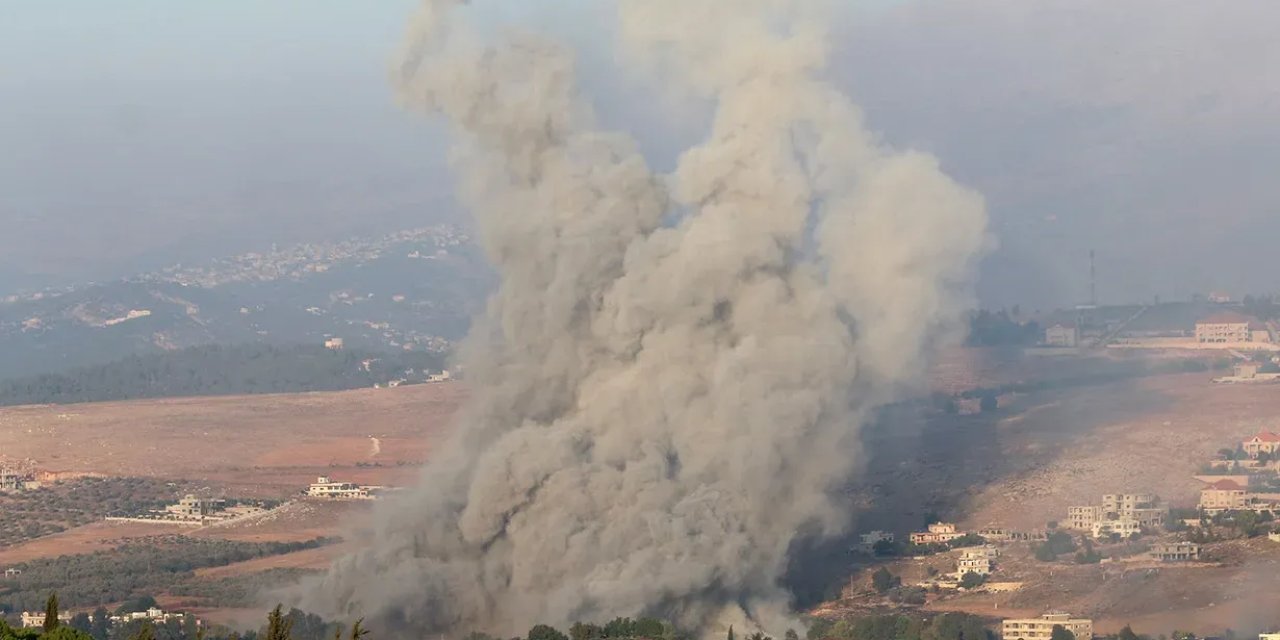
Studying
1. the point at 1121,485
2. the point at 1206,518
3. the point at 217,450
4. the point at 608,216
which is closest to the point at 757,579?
the point at 608,216

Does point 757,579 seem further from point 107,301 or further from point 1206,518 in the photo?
point 107,301

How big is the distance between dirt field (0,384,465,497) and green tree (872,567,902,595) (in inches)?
962

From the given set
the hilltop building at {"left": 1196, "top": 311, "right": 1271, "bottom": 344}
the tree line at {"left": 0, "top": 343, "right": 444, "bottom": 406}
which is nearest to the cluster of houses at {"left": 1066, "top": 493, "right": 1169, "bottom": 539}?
the hilltop building at {"left": 1196, "top": 311, "right": 1271, "bottom": 344}

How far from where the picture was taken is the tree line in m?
107

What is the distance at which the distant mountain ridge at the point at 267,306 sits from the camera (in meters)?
137

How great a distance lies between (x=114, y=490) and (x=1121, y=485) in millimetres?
31757

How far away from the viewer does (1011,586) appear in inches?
1996

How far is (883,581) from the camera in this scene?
50781 mm

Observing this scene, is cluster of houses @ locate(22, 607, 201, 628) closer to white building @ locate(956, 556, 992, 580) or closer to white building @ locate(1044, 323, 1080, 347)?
white building @ locate(956, 556, 992, 580)

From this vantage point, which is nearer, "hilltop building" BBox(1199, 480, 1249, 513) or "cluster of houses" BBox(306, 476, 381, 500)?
"hilltop building" BBox(1199, 480, 1249, 513)

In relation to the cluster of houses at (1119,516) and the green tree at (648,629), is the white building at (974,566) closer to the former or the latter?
the cluster of houses at (1119,516)

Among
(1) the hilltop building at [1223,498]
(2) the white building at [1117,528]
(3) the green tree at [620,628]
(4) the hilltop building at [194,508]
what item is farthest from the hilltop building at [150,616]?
(1) the hilltop building at [1223,498]

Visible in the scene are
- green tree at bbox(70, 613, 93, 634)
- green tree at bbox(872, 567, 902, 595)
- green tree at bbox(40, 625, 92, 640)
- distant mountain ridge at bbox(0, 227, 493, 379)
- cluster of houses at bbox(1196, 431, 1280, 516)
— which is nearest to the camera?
green tree at bbox(40, 625, 92, 640)

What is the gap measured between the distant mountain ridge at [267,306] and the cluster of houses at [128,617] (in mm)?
75185
